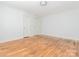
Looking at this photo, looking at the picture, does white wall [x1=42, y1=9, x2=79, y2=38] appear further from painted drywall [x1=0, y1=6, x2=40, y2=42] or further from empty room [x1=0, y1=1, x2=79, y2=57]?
painted drywall [x1=0, y1=6, x2=40, y2=42]

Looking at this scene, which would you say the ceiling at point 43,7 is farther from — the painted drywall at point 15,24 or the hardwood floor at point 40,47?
the hardwood floor at point 40,47

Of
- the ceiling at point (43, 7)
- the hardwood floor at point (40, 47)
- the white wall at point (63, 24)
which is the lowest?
the hardwood floor at point (40, 47)

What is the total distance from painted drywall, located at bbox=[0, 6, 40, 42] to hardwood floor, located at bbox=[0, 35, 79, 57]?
65mm

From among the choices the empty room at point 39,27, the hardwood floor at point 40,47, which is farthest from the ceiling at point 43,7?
the hardwood floor at point 40,47

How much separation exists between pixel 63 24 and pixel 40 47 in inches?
13.8

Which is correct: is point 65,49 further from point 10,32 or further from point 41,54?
point 10,32

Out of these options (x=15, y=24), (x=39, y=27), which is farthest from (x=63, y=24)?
(x=15, y=24)

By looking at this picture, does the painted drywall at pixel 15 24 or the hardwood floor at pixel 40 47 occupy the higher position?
the painted drywall at pixel 15 24

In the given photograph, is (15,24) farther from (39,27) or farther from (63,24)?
(63,24)

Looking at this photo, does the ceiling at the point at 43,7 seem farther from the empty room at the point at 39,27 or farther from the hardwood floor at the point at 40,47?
the hardwood floor at the point at 40,47

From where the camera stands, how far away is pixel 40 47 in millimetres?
1525

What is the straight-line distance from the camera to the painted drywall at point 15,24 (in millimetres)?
Result: 1490

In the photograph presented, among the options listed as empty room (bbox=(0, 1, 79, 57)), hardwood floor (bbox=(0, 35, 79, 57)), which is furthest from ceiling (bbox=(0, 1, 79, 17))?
hardwood floor (bbox=(0, 35, 79, 57))

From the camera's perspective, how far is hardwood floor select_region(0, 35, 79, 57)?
4.74 ft
